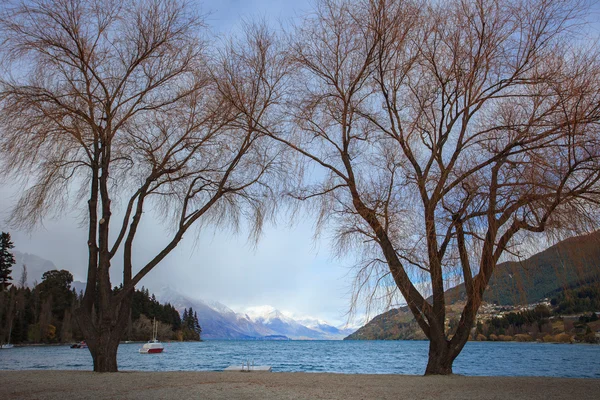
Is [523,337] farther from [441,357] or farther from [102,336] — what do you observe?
[102,336]

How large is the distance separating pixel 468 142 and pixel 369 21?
310cm

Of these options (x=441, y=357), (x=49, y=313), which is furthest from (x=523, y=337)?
(x=441, y=357)

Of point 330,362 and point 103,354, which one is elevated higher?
point 103,354

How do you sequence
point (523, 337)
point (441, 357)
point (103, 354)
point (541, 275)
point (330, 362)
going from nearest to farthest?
1. point (541, 275)
2. point (441, 357)
3. point (103, 354)
4. point (330, 362)
5. point (523, 337)

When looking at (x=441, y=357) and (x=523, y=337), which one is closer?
(x=441, y=357)

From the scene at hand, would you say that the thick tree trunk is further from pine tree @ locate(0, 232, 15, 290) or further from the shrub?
the shrub

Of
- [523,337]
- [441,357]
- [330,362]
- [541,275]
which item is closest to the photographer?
[541,275]

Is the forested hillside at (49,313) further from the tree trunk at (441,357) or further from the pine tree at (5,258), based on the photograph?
the tree trunk at (441,357)

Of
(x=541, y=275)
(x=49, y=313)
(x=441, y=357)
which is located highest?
(x=49, y=313)

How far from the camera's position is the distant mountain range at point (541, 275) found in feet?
24.9

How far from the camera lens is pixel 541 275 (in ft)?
26.4

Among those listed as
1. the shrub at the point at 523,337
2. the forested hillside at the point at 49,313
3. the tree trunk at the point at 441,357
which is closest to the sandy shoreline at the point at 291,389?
the tree trunk at the point at 441,357

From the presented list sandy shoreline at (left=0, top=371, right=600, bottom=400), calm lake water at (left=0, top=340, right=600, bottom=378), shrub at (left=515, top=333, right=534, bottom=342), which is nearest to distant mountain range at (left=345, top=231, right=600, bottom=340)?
sandy shoreline at (left=0, top=371, right=600, bottom=400)

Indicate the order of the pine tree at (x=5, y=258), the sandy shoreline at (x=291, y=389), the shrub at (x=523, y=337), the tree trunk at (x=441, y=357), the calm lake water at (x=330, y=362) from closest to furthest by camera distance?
the sandy shoreline at (x=291, y=389) → the tree trunk at (x=441, y=357) → the calm lake water at (x=330, y=362) → the pine tree at (x=5, y=258) → the shrub at (x=523, y=337)
